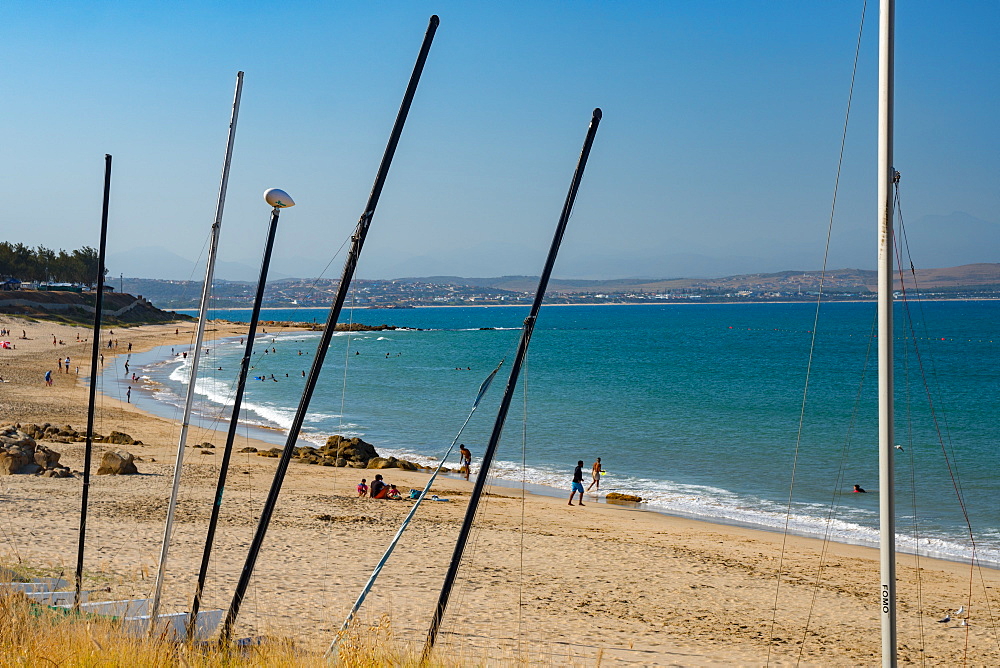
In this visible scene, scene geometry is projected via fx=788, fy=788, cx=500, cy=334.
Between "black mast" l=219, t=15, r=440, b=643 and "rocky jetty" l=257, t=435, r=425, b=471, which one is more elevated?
"black mast" l=219, t=15, r=440, b=643

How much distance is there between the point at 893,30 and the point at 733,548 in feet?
50.2

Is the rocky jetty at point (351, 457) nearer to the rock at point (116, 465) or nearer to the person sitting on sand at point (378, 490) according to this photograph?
the person sitting on sand at point (378, 490)

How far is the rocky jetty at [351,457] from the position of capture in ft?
98.6

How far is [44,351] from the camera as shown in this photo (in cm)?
6781

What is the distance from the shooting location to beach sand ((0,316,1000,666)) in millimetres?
11258

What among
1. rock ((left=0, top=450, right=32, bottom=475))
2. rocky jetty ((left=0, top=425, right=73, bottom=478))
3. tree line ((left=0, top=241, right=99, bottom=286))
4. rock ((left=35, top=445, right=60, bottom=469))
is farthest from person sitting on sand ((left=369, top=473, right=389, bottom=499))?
tree line ((left=0, top=241, right=99, bottom=286))

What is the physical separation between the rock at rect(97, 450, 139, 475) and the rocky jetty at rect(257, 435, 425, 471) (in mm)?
7467

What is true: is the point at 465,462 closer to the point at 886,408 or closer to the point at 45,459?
the point at 45,459

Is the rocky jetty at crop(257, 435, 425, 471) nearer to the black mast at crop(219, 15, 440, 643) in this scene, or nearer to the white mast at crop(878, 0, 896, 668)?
the black mast at crop(219, 15, 440, 643)

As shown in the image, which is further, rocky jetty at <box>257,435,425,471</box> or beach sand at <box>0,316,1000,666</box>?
rocky jetty at <box>257,435,425,471</box>

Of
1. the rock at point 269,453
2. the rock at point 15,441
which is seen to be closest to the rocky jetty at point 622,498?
the rock at point 269,453

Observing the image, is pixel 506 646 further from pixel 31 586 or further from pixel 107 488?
pixel 107 488

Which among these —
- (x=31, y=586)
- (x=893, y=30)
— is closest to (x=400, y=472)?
(x=31, y=586)

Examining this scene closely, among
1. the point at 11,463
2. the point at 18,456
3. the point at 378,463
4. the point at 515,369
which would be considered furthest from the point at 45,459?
the point at 515,369
